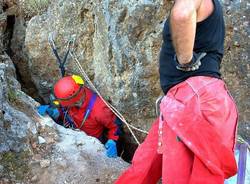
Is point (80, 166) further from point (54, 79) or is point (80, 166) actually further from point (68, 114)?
point (54, 79)

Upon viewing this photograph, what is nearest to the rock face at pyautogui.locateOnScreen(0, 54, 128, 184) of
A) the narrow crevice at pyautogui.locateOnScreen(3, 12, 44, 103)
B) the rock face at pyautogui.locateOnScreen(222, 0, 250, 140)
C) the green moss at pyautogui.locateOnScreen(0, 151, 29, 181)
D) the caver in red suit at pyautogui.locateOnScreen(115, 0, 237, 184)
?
the green moss at pyautogui.locateOnScreen(0, 151, 29, 181)

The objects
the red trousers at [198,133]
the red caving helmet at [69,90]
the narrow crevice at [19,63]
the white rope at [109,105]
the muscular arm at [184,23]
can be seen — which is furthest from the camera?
the narrow crevice at [19,63]

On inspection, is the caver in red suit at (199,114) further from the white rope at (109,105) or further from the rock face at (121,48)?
the white rope at (109,105)

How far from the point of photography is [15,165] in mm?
4680

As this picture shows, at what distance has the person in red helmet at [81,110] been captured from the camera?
602 centimetres

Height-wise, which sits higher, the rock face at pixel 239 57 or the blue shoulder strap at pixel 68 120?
the rock face at pixel 239 57

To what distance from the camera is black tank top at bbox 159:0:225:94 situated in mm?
3371

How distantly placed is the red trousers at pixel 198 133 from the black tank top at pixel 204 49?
59 millimetres

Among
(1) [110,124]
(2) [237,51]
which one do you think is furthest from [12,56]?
(2) [237,51]

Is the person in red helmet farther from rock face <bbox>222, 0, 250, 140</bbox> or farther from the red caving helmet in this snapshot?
rock face <bbox>222, 0, 250, 140</bbox>

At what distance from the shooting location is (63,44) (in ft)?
21.0

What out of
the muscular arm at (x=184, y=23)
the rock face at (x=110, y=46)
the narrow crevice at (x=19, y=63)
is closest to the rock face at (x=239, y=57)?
the rock face at (x=110, y=46)

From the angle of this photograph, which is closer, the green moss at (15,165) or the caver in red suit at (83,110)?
the green moss at (15,165)

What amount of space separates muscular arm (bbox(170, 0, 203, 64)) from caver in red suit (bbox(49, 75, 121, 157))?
2811mm
